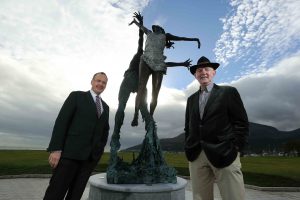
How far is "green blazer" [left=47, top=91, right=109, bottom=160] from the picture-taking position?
4.12 m

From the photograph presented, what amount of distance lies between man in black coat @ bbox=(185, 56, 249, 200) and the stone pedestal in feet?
6.43

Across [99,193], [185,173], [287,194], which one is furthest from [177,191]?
[185,173]

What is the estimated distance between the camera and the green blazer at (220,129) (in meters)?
3.58

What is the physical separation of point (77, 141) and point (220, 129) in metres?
1.97

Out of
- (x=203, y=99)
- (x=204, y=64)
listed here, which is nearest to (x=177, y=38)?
(x=204, y=64)

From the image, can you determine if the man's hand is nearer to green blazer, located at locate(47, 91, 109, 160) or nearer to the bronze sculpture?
green blazer, located at locate(47, 91, 109, 160)

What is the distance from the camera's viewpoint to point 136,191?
5.66m

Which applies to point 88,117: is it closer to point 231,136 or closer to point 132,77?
point 231,136

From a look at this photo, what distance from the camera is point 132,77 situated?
7.38 m

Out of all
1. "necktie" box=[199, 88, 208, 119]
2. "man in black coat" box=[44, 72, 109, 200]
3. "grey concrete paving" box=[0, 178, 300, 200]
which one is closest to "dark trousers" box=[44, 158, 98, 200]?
"man in black coat" box=[44, 72, 109, 200]

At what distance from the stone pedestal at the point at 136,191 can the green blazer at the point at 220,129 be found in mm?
2106

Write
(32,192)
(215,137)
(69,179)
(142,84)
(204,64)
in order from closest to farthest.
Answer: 1. (215,137)
2. (204,64)
3. (69,179)
4. (142,84)
5. (32,192)

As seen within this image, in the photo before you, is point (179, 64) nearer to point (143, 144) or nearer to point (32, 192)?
point (143, 144)

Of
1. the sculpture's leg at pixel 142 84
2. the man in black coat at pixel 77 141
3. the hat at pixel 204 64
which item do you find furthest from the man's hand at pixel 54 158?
the sculpture's leg at pixel 142 84
